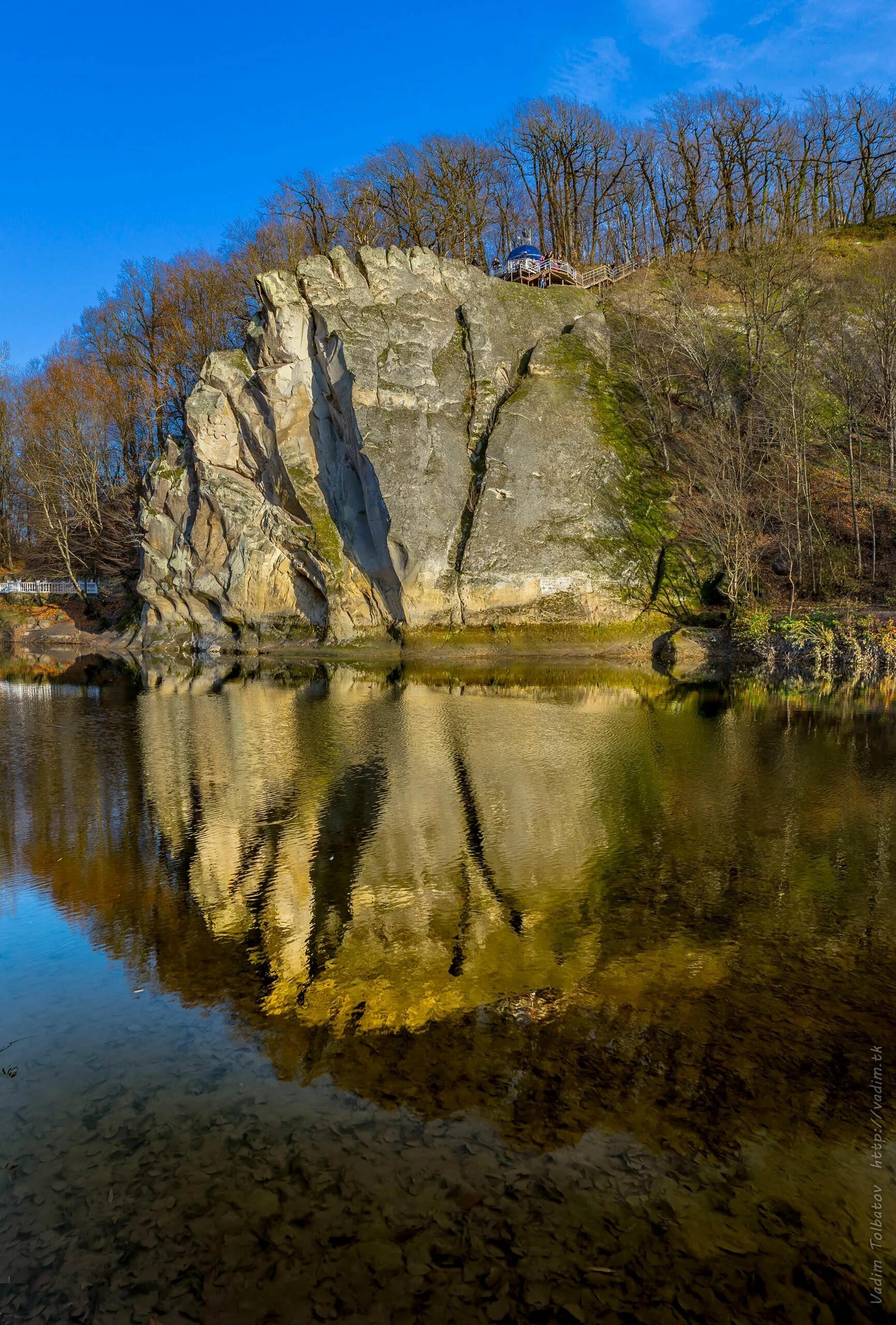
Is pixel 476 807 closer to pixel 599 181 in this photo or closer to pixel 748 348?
pixel 748 348

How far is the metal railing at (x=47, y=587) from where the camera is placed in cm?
5138

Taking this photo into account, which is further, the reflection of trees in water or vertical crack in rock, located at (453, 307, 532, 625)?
vertical crack in rock, located at (453, 307, 532, 625)

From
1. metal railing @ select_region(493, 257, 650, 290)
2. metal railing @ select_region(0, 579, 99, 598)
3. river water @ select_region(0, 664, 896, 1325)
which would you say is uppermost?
metal railing @ select_region(493, 257, 650, 290)

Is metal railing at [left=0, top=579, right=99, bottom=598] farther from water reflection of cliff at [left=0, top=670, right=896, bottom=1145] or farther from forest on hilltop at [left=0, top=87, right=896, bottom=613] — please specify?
water reflection of cliff at [left=0, top=670, right=896, bottom=1145]

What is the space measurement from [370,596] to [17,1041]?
31598 millimetres

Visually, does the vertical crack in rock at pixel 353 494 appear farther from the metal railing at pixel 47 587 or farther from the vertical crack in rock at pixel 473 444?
the metal railing at pixel 47 587

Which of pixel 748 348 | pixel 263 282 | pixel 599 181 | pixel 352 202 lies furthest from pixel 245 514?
pixel 599 181

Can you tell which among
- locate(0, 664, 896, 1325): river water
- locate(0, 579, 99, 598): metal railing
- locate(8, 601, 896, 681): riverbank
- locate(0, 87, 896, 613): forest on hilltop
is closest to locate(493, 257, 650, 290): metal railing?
locate(0, 87, 896, 613): forest on hilltop

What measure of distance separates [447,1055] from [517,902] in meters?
2.95

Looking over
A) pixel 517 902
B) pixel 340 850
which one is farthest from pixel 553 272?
pixel 517 902

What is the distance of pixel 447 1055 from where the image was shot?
18.3 feet

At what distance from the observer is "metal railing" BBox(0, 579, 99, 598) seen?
51375 millimetres

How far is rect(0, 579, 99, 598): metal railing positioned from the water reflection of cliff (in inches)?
1461

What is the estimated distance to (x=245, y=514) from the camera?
3947cm
